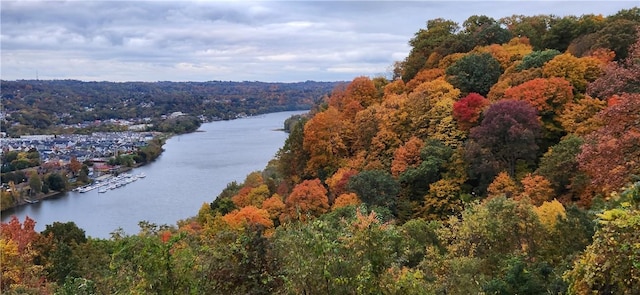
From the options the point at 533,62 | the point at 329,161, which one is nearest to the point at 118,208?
the point at 329,161

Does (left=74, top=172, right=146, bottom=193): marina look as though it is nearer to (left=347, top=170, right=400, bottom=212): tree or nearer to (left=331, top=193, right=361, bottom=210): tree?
(left=331, top=193, right=361, bottom=210): tree

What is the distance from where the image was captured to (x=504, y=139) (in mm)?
18219

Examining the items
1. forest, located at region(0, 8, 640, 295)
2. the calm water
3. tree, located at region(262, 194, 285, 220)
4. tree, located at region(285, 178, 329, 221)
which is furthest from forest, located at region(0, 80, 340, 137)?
tree, located at region(285, 178, 329, 221)

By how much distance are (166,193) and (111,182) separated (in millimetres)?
10170

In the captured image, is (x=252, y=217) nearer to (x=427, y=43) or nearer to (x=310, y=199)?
(x=310, y=199)

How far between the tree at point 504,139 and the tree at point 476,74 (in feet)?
17.3

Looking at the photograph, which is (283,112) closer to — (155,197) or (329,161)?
(155,197)

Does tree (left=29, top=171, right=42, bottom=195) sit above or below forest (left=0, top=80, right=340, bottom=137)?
below

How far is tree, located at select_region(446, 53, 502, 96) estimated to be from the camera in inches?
926

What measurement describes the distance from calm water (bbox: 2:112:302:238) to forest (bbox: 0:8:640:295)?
25.0ft

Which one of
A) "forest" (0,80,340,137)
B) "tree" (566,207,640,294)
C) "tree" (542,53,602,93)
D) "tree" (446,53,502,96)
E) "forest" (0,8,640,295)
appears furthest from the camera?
"forest" (0,80,340,137)

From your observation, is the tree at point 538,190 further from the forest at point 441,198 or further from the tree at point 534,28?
the tree at point 534,28

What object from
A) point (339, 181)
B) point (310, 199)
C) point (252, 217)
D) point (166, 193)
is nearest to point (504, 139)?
point (339, 181)

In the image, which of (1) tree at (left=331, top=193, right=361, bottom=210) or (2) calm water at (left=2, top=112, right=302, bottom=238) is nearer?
(1) tree at (left=331, top=193, right=361, bottom=210)
